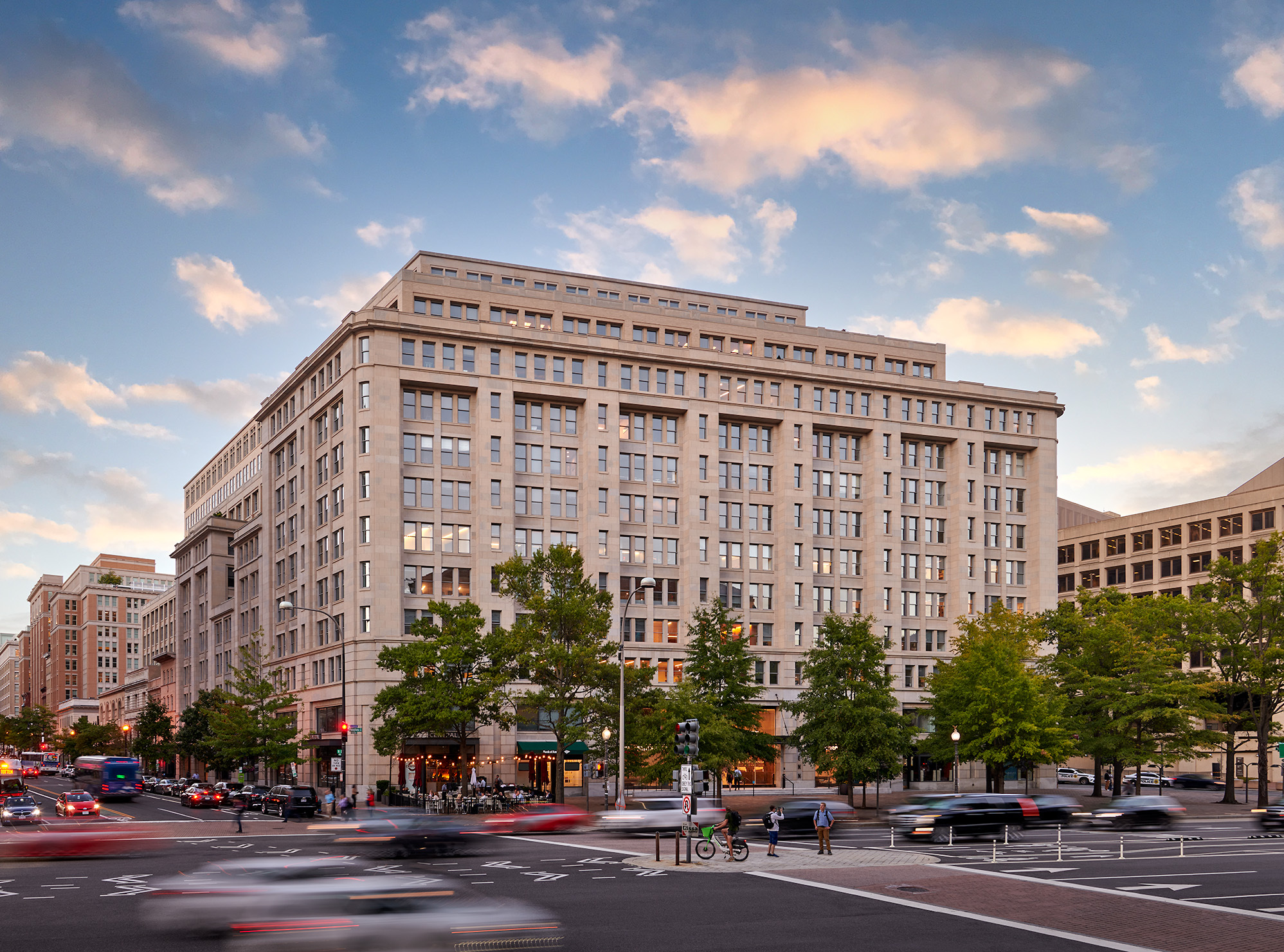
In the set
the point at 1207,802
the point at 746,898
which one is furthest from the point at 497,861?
the point at 1207,802

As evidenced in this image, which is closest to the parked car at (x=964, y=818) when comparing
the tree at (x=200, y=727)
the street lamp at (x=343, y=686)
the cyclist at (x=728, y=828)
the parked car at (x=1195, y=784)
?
the cyclist at (x=728, y=828)

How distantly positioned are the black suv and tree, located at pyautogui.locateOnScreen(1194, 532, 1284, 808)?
52.2 m

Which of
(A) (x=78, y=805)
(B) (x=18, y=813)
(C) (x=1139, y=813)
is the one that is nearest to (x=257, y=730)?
(A) (x=78, y=805)

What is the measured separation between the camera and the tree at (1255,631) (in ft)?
221

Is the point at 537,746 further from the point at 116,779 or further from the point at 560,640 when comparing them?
the point at 116,779

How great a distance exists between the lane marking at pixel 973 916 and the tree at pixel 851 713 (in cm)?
2973

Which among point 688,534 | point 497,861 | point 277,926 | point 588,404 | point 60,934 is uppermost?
point 588,404

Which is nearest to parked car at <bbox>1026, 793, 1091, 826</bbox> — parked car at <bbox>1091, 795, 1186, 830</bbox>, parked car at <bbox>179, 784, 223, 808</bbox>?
parked car at <bbox>1091, 795, 1186, 830</bbox>

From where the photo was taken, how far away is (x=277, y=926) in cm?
1670

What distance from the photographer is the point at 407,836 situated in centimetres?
3089

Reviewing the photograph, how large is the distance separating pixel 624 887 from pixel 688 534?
59360 millimetres

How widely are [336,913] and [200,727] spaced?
96606 millimetres

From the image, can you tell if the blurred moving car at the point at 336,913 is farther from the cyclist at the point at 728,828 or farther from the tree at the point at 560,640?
the tree at the point at 560,640

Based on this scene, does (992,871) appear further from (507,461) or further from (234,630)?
(234,630)
